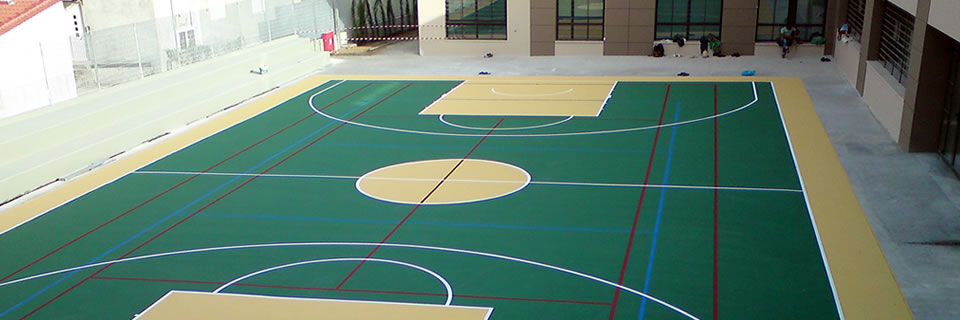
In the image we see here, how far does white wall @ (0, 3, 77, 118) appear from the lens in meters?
17.8

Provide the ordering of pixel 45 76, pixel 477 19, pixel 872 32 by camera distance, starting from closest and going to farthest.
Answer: pixel 45 76
pixel 872 32
pixel 477 19

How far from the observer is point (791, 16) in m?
29.5

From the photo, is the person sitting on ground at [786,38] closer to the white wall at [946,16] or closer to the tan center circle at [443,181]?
the white wall at [946,16]

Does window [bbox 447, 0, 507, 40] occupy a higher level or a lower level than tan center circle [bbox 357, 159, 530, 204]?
higher

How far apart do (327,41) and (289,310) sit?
860 inches

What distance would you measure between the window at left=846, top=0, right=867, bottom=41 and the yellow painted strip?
6.82 meters

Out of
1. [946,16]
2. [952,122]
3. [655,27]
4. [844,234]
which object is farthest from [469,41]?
[844,234]

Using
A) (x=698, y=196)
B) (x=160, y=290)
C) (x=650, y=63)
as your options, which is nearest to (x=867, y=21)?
(x=650, y=63)

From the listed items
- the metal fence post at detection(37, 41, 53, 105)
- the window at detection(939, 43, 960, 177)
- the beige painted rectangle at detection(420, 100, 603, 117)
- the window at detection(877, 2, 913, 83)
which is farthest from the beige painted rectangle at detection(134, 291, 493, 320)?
the window at detection(877, 2, 913, 83)

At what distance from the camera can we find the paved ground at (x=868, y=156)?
1157 centimetres

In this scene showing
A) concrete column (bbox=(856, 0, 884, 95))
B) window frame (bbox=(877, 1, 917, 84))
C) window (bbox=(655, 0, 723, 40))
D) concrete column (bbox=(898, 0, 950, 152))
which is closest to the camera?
concrete column (bbox=(898, 0, 950, 152))

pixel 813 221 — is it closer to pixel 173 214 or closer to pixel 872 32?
pixel 173 214

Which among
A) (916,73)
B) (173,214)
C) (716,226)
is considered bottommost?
(173,214)

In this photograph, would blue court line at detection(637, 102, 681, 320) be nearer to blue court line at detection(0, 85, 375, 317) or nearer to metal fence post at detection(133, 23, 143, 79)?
blue court line at detection(0, 85, 375, 317)
